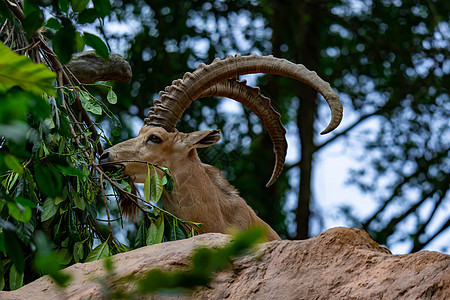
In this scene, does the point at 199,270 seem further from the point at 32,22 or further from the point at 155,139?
the point at 155,139

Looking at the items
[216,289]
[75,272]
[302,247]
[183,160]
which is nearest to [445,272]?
[302,247]

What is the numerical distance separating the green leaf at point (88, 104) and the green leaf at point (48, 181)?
11.7ft

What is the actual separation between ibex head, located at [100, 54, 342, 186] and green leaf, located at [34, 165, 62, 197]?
4.10 metres

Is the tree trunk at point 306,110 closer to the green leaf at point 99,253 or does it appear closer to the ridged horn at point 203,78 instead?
the ridged horn at point 203,78

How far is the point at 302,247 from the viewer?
11.5ft

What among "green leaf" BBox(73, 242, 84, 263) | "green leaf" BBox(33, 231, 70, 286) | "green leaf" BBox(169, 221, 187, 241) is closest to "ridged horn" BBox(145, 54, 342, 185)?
"green leaf" BBox(169, 221, 187, 241)

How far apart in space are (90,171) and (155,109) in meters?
1.17

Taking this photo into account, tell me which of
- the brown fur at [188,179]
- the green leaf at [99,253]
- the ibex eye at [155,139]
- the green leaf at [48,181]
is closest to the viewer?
the green leaf at [48,181]

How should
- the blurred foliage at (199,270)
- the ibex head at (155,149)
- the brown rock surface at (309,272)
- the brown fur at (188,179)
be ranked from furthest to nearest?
the brown fur at (188,179) → the ibex head at (155,149) → the brown rock surface at (309,272) → the blurred foliage at (199,270)

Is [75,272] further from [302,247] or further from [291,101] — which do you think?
[291,101]

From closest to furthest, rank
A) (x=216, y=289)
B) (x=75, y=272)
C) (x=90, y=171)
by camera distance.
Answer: (x=216, y=289), (x=75, y=272), (x=90, y=171)

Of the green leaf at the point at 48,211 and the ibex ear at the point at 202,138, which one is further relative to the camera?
the ibex ear at the point at 202,138

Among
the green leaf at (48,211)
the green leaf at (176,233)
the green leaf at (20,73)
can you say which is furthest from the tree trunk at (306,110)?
the green leaf at (20,73)

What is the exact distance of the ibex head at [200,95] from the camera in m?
6.32
